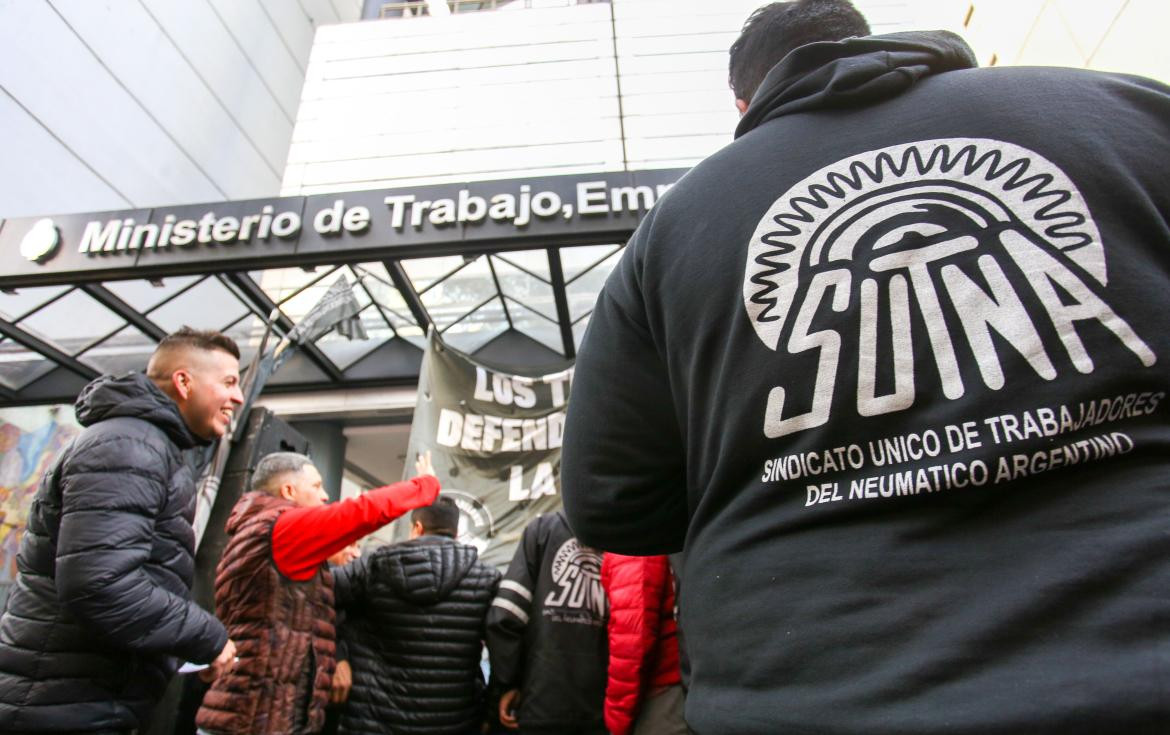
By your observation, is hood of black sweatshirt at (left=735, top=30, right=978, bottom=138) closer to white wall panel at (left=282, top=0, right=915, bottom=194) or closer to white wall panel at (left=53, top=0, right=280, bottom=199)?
white wall panel at (left=282, top=0, right=915, bottom=194)

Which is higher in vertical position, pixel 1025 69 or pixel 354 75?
pixel 354 75

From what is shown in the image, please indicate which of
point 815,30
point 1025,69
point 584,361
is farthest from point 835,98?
point 584,361

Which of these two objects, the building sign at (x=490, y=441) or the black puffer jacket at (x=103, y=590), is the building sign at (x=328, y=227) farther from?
the black puffer jacket at (x=103, y=590)

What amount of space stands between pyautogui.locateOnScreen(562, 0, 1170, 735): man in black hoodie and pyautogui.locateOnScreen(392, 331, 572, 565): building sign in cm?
385

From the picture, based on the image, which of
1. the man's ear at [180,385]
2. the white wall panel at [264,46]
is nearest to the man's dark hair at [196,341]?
the man's ear at [180,385]

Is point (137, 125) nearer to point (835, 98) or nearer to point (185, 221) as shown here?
point (185, 221)

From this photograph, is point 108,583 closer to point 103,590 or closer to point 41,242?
point 103,590

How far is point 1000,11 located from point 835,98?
5634 mm

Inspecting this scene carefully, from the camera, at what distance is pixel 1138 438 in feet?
2.09

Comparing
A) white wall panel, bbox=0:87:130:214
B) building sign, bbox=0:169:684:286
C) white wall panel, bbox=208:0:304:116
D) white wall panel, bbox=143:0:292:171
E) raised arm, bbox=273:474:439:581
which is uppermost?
white wall panel, bbox=208:0:304:116

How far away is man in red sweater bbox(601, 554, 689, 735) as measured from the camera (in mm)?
2352

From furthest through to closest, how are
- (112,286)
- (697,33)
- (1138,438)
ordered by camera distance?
(697,33), (112,286), (1138,438)

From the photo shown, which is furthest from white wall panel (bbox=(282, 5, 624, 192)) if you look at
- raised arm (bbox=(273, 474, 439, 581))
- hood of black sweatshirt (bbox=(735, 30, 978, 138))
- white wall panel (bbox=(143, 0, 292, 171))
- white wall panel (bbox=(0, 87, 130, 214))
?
hood of black sweatshirt (bbox=(735, 30, 978, 138))

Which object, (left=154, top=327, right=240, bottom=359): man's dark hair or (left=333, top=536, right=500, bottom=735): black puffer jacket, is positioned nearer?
(left=154, top=327, right=240, bottom=359): man's dark hair
